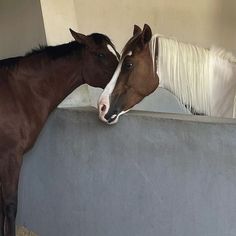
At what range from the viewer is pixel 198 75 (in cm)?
219

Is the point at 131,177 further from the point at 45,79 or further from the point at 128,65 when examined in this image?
the point at 45,79

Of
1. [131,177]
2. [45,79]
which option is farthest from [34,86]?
[131,177]

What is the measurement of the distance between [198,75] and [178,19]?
1.56 meters

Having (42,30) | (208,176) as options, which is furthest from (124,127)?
(42,30)

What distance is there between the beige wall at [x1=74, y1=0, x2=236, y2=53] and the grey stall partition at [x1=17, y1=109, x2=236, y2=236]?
1355 mm

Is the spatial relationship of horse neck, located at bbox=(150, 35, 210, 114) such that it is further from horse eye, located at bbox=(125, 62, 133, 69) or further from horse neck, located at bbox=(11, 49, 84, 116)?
horse neck, located at bbox=(11, 49, 84, 116)

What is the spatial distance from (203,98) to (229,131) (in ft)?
1.68

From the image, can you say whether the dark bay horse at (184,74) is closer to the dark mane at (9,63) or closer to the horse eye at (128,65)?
the horse eye at (128,65)

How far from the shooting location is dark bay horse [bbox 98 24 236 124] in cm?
203

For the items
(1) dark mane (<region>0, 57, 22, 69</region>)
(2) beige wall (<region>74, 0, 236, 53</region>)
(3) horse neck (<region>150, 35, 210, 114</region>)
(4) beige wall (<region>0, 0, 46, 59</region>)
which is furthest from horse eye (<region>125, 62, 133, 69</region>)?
(2) beige wall (<region>74, 0, 236, 53</region>)

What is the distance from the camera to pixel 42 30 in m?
2.75

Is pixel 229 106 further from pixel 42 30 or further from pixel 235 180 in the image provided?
pixel 42 30

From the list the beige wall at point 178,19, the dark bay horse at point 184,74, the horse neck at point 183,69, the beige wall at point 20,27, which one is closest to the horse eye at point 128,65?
the dark bay horse at point 184,74

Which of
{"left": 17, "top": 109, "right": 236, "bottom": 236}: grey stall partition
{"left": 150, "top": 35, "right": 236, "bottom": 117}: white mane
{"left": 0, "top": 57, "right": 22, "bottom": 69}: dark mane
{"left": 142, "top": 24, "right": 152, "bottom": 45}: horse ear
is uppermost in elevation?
{"left": 142, "top": 24, "right": 152, "bottom": 45}: horse ear
